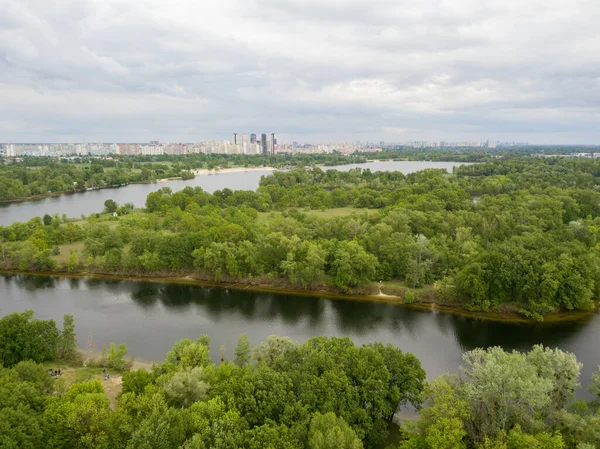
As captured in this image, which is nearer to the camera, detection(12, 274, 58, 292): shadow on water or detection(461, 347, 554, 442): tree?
detection(461, 347, 554, 442): tree

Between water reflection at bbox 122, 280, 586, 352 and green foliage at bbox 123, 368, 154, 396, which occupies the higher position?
green foliage at bbox 123, 368, 154, 396

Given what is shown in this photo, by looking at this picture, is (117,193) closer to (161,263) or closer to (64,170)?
(64,170)

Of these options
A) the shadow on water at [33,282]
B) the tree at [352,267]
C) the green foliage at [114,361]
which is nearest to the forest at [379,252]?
the tree at [352,267]

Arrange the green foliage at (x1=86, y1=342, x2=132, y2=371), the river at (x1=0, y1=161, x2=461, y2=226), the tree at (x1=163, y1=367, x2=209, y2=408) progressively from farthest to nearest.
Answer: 1. the river at (x1=0, y1=161, x2=461, y2=226)
2. the green foliage at (x1=86, y1=342, x2=132, y2=371)
3. the tree at (x1=163, y1=367, x2=209, y2=408)

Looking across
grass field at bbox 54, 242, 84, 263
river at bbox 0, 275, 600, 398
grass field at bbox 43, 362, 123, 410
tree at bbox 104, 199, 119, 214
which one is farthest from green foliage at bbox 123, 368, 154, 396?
tree at bbox 104, 199, 119, 214

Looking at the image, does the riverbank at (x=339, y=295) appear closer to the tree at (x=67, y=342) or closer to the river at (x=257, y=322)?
the river at (x=257, y=322)

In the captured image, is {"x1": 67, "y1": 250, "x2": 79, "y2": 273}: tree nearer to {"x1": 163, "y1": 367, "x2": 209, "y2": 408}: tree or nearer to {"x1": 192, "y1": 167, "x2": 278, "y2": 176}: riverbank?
{"x1": 163, "y1": 367, "x2": 209, "y2": 408}: tree
